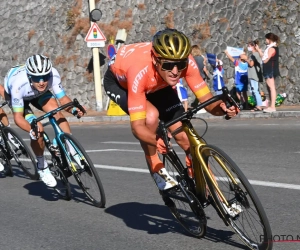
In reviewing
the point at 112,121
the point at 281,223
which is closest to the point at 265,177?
the point at 281,223

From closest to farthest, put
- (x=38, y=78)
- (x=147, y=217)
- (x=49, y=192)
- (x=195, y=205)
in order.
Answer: (x=195, y=205) < (x=147, y=217) < (x=38, y=78) < (x=49, y=192)

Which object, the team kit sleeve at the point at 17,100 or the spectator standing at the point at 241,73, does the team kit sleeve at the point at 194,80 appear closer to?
the team kit sleeve at the point at 17,100

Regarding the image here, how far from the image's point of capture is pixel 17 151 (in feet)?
35.7

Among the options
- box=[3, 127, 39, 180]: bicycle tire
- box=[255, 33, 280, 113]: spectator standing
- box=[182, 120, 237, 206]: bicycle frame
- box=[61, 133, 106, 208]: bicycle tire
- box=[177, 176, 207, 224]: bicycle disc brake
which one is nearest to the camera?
box=[182, 120, 237, 206]: bicycle frame

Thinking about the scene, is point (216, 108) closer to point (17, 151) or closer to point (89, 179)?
point (89, 179)

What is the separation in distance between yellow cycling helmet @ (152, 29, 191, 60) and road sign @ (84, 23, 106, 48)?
18712mm

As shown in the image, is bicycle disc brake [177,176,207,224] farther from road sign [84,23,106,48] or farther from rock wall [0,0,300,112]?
road sign [84,23,106,48]

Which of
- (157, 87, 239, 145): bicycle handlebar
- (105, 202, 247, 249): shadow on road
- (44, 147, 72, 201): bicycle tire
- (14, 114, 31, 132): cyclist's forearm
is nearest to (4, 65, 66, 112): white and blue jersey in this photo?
(14, 114, 31, 132): cyclist's forearm

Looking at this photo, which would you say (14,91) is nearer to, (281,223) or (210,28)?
(281,223)

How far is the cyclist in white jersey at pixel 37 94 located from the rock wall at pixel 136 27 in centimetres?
1469

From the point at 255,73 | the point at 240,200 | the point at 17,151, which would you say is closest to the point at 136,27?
the point at 255,73

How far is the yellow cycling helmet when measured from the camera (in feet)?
19.3

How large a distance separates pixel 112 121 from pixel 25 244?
1608cm

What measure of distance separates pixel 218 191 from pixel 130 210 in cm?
236
